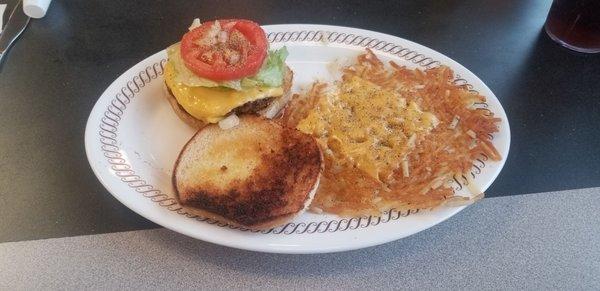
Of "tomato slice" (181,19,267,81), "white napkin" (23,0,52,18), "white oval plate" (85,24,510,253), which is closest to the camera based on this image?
"white oval plate" (85,24,510,253)

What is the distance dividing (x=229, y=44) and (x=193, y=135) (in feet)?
1.38

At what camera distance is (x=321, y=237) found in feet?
5.30

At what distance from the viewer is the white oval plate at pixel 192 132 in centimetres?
161

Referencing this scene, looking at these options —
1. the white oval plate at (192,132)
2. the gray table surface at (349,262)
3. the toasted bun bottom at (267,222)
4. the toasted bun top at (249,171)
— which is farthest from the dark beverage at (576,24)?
the toasted bun bottom at (267,222)

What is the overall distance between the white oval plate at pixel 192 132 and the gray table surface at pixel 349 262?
0.16 metres

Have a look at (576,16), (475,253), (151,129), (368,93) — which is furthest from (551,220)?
(151,129)

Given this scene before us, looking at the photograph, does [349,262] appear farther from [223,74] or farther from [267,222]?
[223,74]

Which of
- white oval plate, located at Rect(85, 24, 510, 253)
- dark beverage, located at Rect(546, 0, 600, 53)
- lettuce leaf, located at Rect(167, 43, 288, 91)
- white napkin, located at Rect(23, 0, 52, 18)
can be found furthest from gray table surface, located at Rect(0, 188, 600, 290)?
white napkin, located at Rect(23, 0, 52, 18)

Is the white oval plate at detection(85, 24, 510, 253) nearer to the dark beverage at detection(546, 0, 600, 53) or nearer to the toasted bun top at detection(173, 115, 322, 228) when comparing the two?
the toasted bun top at detection(173, 115, 322, 228)

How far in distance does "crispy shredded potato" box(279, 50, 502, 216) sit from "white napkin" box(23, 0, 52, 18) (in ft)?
5.41

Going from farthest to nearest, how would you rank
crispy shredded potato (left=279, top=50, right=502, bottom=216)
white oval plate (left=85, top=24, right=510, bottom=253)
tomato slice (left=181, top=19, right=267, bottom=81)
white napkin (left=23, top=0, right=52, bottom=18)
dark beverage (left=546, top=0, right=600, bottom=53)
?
white napkin (left=23, top=0, right=52, bottom=18) → dark beverage (left=546, top=0, right=600, bottom=53) → tomato slice (left=181, top=19, right=267, bottom=81) → crispy shredded potato (left=279, top=50, right=502, bottom=216) → white oval plate (left=85, top=24, right=510, bottom=253)

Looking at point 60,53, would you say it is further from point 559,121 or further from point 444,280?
point 559,121

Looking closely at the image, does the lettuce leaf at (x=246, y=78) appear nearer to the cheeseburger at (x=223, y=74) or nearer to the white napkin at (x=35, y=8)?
the cheeseburger at (x=223, y=74)

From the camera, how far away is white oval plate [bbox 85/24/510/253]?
1614 mm
